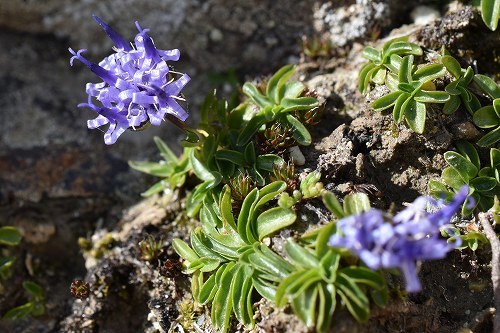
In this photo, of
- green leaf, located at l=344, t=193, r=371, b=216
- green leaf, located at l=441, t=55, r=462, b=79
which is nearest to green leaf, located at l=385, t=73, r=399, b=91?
green leaf, located at l=441, t=55, r=462, b=79

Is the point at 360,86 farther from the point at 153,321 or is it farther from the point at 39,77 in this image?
the point at 39,77

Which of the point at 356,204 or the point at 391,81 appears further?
the point at 391,81

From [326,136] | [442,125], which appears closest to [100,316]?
[326,136]

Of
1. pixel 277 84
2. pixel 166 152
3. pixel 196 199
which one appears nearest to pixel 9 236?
pixel 166 152

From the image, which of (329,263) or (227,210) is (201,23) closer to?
(227,210)

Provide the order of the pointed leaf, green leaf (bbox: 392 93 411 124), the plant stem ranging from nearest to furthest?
the pointed leaf < the plant stem < green leaf (bbox: 392 93 411 124)

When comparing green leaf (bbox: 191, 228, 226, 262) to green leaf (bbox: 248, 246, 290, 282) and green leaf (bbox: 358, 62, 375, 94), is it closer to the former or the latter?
green leaf (bbox: 248, 246, 290, 282)
